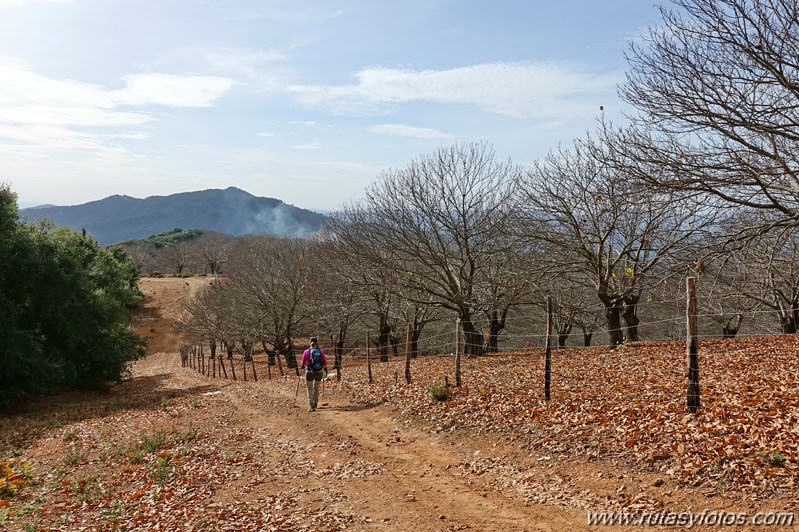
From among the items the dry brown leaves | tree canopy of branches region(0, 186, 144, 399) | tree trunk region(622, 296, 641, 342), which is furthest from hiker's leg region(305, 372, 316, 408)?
tree canopy of branches region(0, 186, 144, 399)

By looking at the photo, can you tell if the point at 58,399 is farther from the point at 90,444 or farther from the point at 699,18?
the point at 699,18

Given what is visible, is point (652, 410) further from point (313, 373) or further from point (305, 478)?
point (313, 373)

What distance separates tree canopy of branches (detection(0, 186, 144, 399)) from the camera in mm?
21844

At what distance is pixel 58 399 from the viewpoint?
24.5 m

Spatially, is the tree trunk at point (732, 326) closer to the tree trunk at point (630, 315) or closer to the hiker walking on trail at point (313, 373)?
the tree trunk at point (630, 315)

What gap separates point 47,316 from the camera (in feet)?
80.9

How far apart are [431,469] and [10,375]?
2002 cm

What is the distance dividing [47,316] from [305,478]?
2092 centimetres

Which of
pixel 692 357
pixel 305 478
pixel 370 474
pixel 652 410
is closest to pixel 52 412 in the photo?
pixel 305 478

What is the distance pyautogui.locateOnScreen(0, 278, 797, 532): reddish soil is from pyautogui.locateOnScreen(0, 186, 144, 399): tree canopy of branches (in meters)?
6.51

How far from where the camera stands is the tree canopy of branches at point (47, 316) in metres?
21.8

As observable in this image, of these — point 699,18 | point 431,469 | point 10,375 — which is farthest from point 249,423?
point 699,18

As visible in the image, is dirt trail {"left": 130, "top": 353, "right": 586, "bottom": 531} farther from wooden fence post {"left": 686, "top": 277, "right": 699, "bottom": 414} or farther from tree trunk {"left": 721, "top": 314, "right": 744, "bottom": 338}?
tree trunk {"left": 721, "top": 314, "right": 744, "bottom": 338}

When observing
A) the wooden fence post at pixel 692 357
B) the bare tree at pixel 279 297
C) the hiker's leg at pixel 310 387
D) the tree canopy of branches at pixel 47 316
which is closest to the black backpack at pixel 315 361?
the hiker's leg at pixel 310 387
